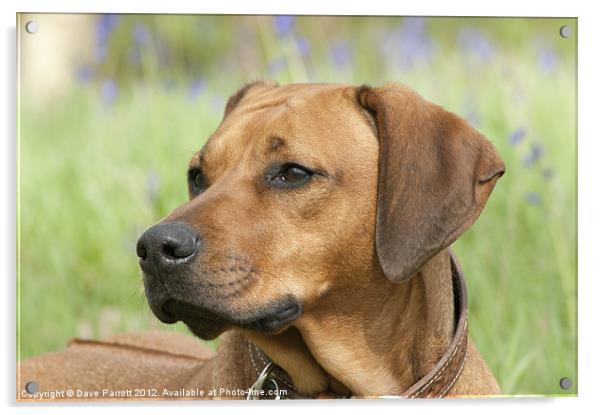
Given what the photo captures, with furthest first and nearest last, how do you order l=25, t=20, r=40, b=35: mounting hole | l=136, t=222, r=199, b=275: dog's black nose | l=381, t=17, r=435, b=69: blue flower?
l=381, t=17, r=435, b=69: blue flower
l=25, t=20, r=40, b=35: mounting hole
l=136, t=222, r=199, b=275: dog's black nose

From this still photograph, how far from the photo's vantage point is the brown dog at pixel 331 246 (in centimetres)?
328

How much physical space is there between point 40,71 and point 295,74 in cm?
129

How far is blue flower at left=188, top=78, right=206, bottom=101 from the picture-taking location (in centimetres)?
498

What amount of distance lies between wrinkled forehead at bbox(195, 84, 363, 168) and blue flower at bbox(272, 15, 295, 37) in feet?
2.48

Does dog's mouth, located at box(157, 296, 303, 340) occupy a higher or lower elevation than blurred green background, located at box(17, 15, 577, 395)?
lower

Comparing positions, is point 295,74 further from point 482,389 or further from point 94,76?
point 482,389

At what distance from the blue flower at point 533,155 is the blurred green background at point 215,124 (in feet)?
0.03

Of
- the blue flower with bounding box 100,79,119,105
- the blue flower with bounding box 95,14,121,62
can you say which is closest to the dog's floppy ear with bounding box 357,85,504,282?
the blue flower with bounding box 95,14,121,62

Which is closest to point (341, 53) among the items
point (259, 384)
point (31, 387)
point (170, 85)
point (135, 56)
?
point (170, 85)

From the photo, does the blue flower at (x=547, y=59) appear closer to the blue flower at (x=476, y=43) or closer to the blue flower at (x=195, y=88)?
the blue flower at (x=476, y=43)

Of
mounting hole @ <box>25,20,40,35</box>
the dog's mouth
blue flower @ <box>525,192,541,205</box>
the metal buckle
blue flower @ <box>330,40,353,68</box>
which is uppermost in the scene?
mounting hole @ <box>25,20,40,35</box>

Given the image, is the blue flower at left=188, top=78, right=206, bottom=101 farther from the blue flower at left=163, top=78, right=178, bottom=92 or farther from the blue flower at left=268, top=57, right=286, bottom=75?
the blue flower at left=268, top=57, right=286, bottom=75

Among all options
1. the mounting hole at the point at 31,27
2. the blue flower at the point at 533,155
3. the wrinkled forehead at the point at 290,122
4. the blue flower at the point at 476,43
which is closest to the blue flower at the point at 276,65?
the blue flower at the point at 476,43
